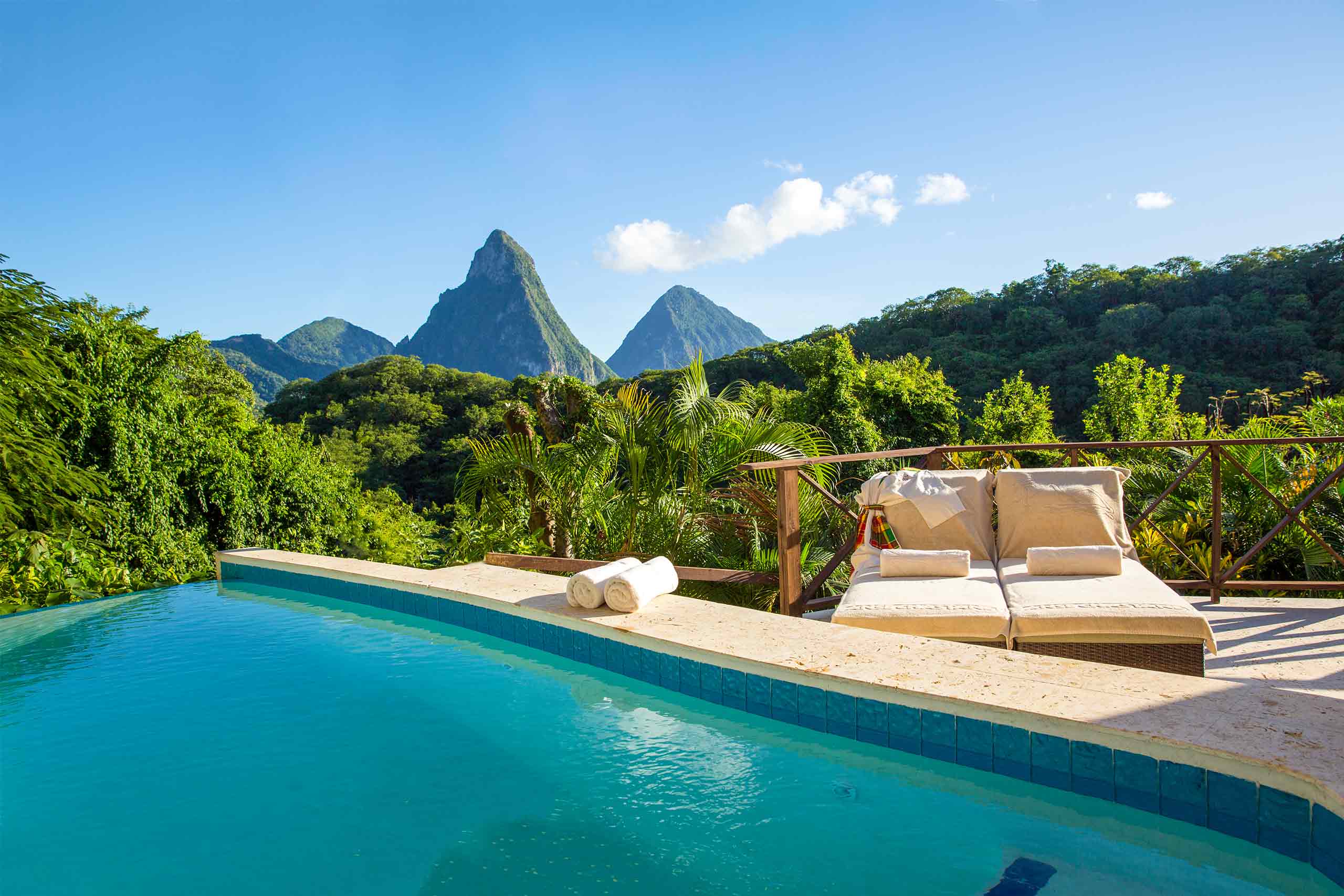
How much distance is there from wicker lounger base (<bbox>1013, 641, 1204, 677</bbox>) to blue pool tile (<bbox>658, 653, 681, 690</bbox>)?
1.38 m

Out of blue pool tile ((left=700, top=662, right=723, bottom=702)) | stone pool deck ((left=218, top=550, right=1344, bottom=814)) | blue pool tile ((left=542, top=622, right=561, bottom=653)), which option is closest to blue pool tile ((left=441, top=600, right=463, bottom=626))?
stone pool deck ((left=218, top=550, right=1344, bottom=814))

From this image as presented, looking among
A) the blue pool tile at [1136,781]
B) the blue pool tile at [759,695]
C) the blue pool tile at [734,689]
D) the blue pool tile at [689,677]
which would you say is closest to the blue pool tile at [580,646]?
the blue pool tile at [689,677]

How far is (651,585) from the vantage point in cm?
391

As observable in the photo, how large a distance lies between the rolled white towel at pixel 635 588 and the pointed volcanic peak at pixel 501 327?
76566 mm

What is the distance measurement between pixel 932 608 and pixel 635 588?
4.44ft

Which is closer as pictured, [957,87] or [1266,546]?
[1266,546]

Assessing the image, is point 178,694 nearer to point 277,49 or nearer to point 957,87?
point 277,49

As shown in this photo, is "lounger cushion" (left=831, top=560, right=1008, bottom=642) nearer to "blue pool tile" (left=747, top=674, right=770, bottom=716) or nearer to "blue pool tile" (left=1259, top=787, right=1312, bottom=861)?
"blue pool tile" (left=747, top=674, right=770, bottom=716)

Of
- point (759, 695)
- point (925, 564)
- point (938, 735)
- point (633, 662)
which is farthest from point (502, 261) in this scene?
point (938, 735)

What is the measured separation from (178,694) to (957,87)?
11645mm

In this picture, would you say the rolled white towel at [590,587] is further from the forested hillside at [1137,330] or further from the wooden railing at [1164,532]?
the forested hillside at [1137,330]

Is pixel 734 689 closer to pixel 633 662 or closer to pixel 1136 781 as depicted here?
pixel 633 662

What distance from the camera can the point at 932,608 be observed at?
11.0 feet

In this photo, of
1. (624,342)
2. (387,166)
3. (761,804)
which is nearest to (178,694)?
(761,804)
